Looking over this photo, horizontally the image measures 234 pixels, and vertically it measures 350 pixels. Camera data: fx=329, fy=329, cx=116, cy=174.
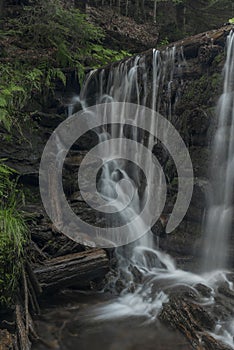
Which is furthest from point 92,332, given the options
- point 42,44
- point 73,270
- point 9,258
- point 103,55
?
point 103,55

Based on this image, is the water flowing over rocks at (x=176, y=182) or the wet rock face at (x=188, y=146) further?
the wet rock face at (x=188, y=146)

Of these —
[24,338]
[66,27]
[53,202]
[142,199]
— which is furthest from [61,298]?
[66,27]

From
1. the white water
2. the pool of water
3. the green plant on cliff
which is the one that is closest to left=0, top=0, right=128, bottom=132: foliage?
the white water

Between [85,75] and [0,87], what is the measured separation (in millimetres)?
3737

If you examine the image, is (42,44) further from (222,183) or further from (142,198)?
(222,183)

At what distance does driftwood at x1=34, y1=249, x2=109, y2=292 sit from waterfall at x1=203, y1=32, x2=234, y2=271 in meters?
2.19

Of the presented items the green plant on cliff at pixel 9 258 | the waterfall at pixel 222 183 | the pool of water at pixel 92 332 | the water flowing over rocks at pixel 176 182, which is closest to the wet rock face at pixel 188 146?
the water flowing over rocks at pixel 176 182

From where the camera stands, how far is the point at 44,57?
9.29m

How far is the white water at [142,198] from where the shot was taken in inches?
210

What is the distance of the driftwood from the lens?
5133mm

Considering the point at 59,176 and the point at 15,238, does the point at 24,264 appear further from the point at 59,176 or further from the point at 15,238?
the point at 59,176

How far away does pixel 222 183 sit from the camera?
6.61 meters

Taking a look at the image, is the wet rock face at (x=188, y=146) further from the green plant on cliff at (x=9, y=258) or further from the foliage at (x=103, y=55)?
the foliage at (x=103, y=55)

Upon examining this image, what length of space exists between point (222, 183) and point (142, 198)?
201cm
